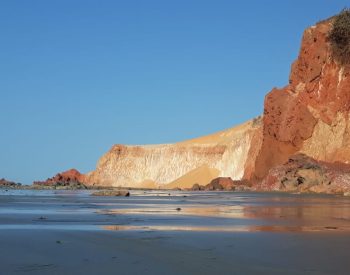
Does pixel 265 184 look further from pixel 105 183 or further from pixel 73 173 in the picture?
pixel 73 173

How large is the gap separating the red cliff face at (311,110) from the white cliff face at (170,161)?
3872cm

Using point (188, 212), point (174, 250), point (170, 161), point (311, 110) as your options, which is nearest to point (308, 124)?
point (311, 110)

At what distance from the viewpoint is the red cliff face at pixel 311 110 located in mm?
53375

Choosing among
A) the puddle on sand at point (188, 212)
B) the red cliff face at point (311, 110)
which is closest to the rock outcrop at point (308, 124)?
the red cliff face at point (311, 110)

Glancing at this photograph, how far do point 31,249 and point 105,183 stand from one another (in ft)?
382

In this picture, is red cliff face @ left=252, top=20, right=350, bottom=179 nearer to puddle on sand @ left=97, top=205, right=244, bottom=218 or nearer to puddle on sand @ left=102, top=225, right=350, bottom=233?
puddle on sand @ left=97, top=205, right=244, bottom=218

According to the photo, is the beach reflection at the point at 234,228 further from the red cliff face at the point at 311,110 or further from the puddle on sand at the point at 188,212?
the red cliff face at the point at 311,110

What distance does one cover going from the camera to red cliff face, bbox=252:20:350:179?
175 ft

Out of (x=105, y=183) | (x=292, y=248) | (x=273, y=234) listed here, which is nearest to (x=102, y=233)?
(x=273, y=234)

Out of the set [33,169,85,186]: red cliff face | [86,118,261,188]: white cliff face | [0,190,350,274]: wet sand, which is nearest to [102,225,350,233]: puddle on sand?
[0,190,350,274]: wet sand

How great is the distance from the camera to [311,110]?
5709 centimetres

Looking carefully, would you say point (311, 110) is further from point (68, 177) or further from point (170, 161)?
point (68, 177)

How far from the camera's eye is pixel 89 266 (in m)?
6.00

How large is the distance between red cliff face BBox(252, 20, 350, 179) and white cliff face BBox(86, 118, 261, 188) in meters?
38.7
